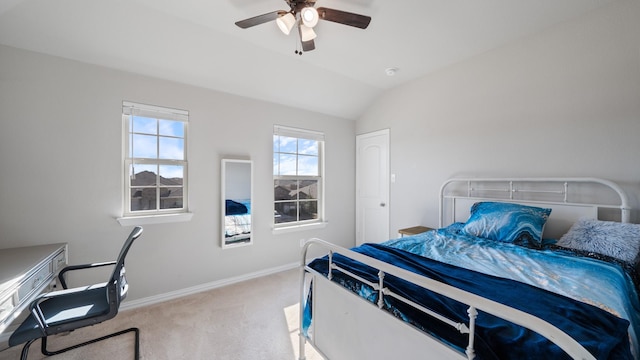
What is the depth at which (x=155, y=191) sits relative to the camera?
8.65ft

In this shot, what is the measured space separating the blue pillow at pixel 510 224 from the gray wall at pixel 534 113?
485mm

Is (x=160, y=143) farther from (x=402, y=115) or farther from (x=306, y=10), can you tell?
(x=402, y=115)

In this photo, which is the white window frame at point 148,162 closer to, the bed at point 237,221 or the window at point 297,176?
the bed at point 237,221

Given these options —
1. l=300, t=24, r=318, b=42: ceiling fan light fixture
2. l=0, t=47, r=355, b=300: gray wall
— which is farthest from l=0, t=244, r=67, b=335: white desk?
l=300, t=24, r=318, b=42: ceiling fan light fixture

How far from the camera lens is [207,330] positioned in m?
2.10

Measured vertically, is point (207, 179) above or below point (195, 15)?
below

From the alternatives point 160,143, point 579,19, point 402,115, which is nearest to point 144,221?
point 160,143

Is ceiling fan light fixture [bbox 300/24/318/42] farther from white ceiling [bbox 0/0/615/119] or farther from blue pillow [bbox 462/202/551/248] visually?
blue pillow [bbox 462/202/551/248]

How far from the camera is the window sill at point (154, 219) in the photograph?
7.80 feet

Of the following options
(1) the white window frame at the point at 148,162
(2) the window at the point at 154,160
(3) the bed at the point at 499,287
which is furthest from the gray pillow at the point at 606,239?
(2) the window at the point at 154,160

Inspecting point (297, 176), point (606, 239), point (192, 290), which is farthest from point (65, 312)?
point (606, 239)

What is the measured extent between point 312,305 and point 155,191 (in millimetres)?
2139

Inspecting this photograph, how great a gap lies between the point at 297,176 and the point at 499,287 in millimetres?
2813

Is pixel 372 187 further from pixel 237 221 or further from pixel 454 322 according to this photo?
pixel 454 322
